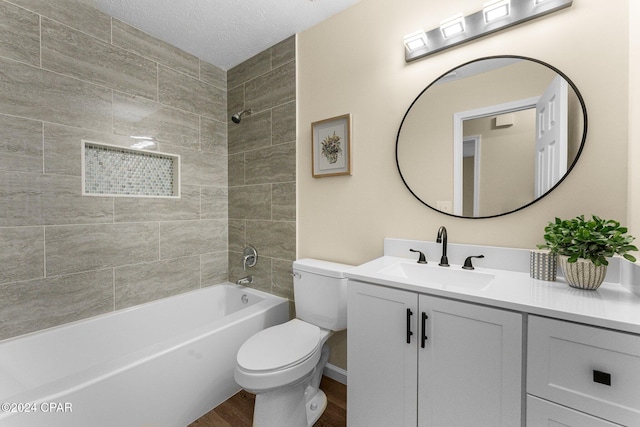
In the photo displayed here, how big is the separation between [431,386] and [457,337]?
235 mm

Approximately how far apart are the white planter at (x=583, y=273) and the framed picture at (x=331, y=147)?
118 cm

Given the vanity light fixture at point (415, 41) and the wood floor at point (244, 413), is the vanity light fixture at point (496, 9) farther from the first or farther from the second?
the wood floor at point (244, 413)

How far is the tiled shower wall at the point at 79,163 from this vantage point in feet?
4.99

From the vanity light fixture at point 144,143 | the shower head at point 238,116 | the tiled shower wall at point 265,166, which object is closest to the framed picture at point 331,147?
the tiled shower wall at point 265,166

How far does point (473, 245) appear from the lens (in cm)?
137

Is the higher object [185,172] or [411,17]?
[411,17]

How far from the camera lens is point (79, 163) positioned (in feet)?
5.68

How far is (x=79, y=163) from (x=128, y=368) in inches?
51.8

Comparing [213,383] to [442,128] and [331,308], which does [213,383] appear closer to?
[331,308]

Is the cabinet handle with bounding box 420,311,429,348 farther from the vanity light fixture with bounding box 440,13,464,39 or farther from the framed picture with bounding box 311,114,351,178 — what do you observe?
the vanity light fixture with bounding box 440,13,464,39

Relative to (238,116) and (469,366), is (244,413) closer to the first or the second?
(469,366)

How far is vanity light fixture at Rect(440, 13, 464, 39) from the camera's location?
134 cm

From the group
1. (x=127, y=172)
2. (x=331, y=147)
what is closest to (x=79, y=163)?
(x=127, y=172)

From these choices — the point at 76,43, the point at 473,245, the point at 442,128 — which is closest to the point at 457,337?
the point at 473,245
